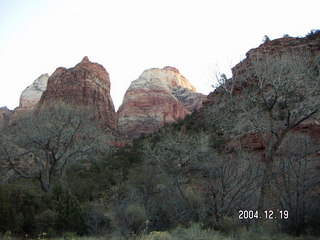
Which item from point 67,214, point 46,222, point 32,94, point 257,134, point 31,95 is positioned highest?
point 32,94

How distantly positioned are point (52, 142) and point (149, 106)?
69.3 meters

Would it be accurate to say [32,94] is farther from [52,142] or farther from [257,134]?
[257,134]

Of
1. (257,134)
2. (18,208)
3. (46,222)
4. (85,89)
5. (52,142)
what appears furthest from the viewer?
(85,89)

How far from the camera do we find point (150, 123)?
82312 millimetres

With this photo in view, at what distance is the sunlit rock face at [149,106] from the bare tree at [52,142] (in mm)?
54199

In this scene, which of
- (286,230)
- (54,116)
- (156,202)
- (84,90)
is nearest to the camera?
(286,230)

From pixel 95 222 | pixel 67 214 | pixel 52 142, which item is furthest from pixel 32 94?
pixel 67 214

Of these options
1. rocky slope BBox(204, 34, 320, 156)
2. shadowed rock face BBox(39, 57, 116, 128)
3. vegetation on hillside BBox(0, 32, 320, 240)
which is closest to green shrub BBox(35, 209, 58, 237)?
vegetation on hillside BBox(0, 32, 320, 240)

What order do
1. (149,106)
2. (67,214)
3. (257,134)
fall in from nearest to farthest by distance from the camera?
(67,214), (257,134), (149,106)

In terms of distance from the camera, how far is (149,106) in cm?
8875

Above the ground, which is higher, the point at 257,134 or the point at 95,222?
the point at 257,134

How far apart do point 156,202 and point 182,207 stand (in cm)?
159

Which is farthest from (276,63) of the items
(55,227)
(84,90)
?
(84,90)

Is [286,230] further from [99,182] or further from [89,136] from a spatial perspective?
[99,182]
